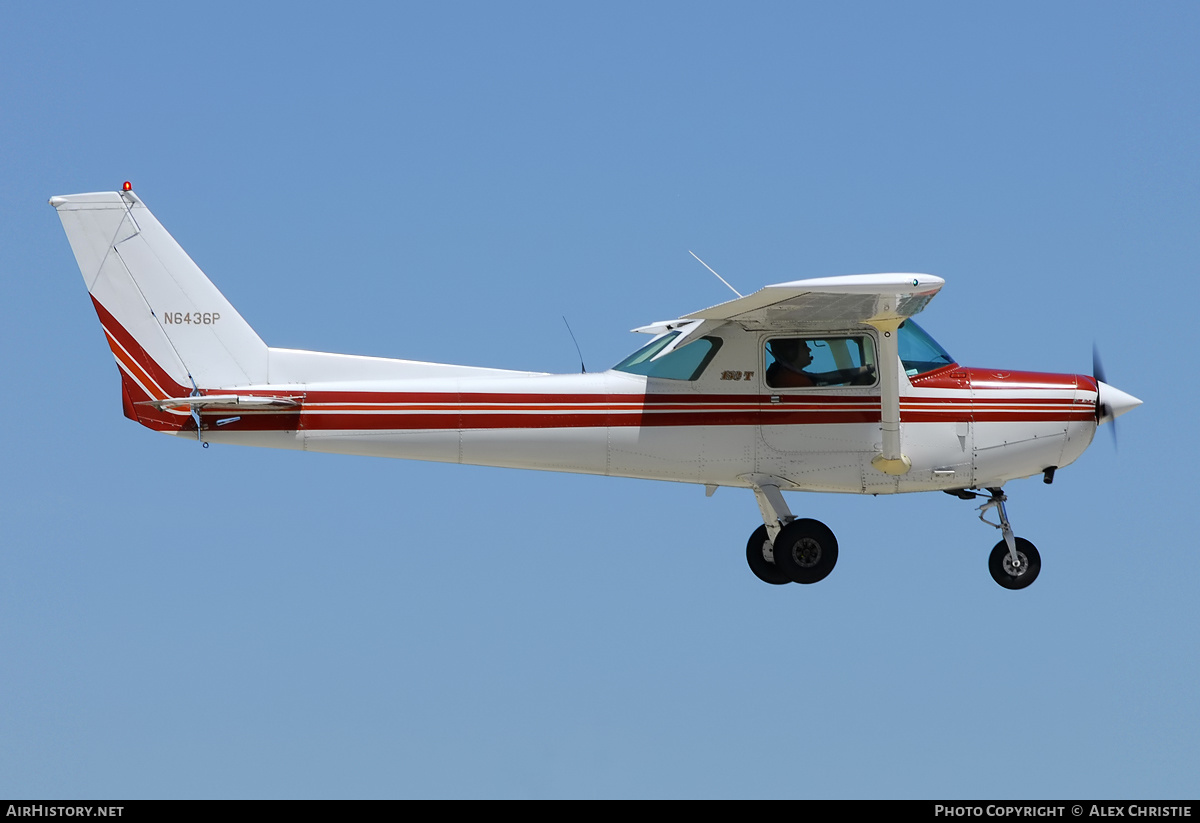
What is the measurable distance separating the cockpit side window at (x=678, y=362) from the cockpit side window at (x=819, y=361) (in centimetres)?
61

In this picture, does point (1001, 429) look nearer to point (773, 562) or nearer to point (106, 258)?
point (773, 562)

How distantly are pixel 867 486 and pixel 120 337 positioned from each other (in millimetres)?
8016

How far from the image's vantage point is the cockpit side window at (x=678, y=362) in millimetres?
18047

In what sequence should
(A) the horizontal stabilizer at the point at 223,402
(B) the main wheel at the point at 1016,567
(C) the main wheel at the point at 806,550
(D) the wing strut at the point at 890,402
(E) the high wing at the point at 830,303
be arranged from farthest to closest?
(B) the main wheel at the point at 1016,567
(C) the main wheel at the point at 806,550
(D) the wing strut at the point at 890,402
(A) the horizontal stabilizer at the point at 223,402
(E) the high wing at the point at 830,303

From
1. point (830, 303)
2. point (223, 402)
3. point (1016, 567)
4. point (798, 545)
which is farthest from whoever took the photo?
point (1016, 567)

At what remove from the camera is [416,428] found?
58.1 feet

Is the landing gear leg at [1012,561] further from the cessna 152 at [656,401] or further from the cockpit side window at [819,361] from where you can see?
the cockpit side window at [819,361]

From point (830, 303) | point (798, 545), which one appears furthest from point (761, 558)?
point (830, 303)

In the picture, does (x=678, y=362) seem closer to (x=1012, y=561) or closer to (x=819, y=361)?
(x=819, y=361)

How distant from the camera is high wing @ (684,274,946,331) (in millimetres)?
15750

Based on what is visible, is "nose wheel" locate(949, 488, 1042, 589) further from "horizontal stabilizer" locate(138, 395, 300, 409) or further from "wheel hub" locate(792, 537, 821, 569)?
"horizontal stabilizer" locate(138, 395, 300, 409)

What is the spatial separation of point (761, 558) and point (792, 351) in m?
2.33

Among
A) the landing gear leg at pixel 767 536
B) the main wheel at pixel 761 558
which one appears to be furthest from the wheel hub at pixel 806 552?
the main wheel at pixel 761 558

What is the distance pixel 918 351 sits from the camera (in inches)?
725
